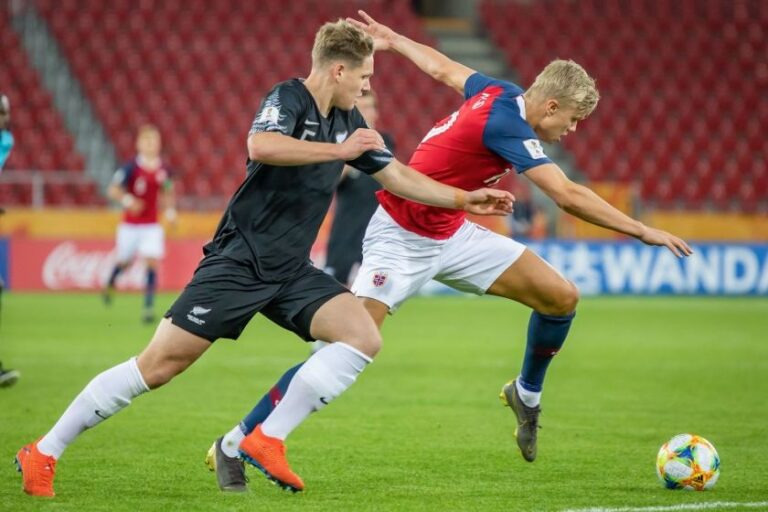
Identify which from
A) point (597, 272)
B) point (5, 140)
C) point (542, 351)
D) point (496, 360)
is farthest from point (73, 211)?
point (542, 351)

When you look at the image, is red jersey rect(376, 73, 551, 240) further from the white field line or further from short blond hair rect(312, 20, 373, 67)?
the white field line

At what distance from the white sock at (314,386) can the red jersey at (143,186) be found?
11.5 m

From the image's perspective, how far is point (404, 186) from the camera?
239 inches

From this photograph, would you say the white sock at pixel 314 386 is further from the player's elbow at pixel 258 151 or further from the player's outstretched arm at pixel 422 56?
the player's outstretched arm at pixel 422 56

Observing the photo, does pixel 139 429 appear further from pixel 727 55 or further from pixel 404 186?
pixel 727 55

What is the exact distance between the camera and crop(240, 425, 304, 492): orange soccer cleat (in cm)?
562

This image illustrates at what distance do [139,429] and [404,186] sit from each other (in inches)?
114

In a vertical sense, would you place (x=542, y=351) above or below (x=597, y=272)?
above

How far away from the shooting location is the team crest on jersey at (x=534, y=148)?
21.2 feet

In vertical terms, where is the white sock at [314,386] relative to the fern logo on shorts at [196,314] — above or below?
below

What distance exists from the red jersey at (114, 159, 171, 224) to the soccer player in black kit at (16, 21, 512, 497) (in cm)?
1120

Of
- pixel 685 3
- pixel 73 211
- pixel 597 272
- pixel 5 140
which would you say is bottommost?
pixel 597 272

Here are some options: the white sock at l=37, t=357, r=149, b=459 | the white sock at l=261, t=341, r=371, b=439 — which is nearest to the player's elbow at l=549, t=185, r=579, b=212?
the white sock at l=261, t=341, r=371, b=439

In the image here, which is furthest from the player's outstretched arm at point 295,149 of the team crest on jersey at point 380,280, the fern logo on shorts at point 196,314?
the team crest on jersey at point 380,280
